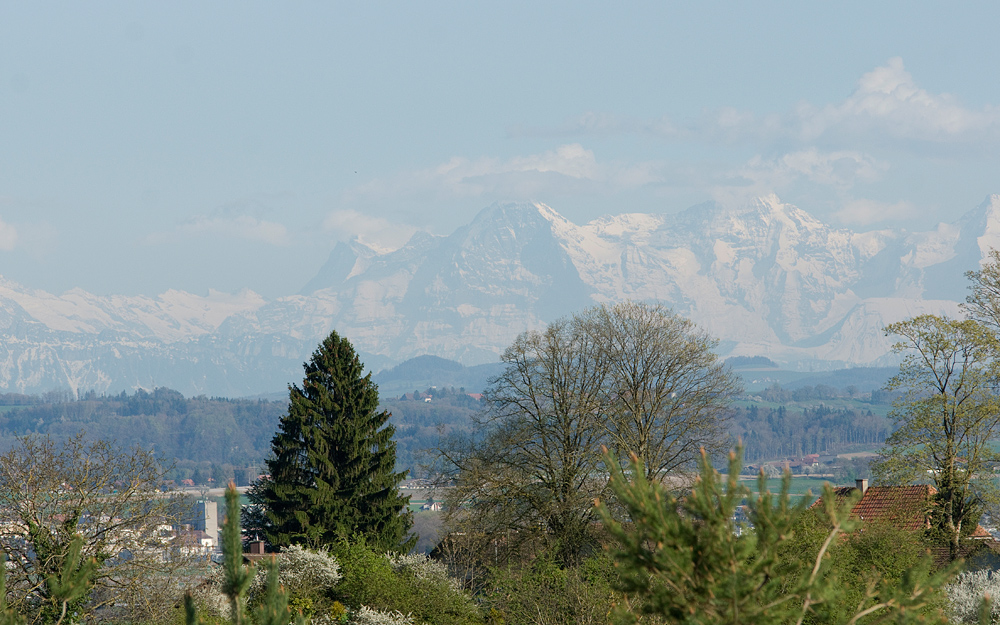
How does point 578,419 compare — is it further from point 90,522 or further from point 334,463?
point 90,522

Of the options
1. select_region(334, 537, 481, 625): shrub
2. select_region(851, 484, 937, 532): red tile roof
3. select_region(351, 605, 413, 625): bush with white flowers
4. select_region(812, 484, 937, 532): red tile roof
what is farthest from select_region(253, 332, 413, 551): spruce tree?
select_region(851, 484, 937, 532): red tile roof

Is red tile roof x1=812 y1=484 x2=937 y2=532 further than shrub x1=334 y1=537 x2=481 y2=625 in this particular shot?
Yes

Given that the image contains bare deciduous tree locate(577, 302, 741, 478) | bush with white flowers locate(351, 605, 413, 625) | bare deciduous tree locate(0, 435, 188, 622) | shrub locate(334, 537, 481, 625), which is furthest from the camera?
bare deciduous tree locate(577, 302, 741, 478)

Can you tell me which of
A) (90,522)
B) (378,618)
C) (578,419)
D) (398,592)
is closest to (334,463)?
(578,419)

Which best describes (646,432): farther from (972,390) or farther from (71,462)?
(71,462)

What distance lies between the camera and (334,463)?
145ft

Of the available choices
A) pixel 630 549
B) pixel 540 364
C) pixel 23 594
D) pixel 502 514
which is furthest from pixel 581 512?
pixel 630 549

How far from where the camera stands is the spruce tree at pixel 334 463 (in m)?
42.5

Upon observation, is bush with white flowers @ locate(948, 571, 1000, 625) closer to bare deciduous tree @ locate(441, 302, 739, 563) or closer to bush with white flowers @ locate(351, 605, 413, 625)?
bare deciduous tree @ locate(441, 302, 739, 563)

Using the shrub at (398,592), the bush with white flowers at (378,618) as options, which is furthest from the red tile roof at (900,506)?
the bush with white flowers at (378,618)

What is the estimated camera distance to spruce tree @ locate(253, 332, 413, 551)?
42.5 m

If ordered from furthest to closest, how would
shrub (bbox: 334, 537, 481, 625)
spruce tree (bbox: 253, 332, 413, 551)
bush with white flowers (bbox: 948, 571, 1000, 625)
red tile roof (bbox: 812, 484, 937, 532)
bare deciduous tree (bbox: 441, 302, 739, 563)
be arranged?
spruce tree (bbox: 253, 332, 413, 551)
bare deciduous tree (bbox: 441, 302, 739, 563)
red tile roof (bbox: 812, 484, 937, 532)
shrub (bbox: 334, 537, 481, 625)
bush with white flowers (bbox: 948, 571, 1000, 625)

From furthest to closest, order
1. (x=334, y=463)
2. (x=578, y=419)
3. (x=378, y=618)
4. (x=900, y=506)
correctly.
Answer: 1. (x=334, y=463)
2. (x=578, y=419)
3. (x=900, y=506)
4. (x=378, y=618)

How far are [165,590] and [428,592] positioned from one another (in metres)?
7.16
